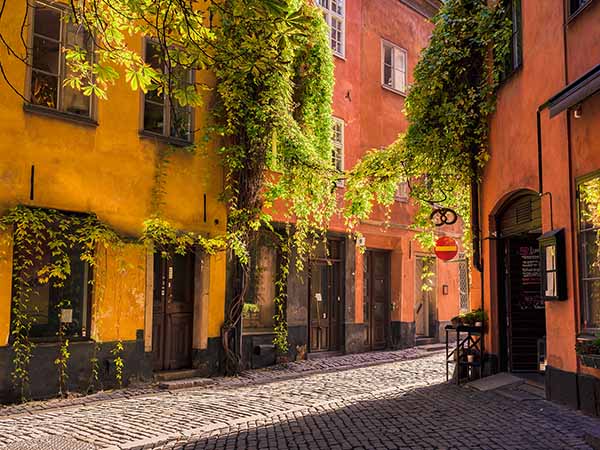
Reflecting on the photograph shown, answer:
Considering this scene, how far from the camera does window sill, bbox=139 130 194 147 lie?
11.1 metres

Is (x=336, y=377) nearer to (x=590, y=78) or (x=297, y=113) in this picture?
(x=297, y=113)

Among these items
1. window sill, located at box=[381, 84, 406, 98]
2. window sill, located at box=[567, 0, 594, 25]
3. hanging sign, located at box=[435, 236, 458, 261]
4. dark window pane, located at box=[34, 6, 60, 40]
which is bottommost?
hanging sign, located at box=[435, 236, 458, 261]

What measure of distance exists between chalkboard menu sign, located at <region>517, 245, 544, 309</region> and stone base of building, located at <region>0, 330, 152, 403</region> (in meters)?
6.22

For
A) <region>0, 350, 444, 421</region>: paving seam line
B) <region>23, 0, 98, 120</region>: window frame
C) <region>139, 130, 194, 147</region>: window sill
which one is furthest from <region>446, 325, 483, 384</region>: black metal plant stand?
<region>23, 0, 98, 120</region>: window frame

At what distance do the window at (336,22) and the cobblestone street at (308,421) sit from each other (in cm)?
901

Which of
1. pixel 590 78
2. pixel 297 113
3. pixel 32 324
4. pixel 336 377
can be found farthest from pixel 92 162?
pixel 590 78

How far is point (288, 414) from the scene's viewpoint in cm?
824

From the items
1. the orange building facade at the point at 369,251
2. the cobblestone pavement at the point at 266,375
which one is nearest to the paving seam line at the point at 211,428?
the cobblestone pavement at the point at 266,375

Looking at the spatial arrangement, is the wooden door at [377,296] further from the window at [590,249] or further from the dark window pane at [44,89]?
the dark window pane at [44,89]

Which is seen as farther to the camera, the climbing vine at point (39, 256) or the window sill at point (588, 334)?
the climbing vine at point (39, 256)

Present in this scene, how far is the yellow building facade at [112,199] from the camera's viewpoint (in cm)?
942

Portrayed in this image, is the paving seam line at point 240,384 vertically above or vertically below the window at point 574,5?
below

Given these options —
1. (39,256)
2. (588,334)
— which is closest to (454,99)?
(588,334)

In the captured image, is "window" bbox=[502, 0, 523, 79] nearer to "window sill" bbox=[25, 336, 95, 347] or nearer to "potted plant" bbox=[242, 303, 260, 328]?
"potted plant" bbox=[242, 303, 260, 328]
